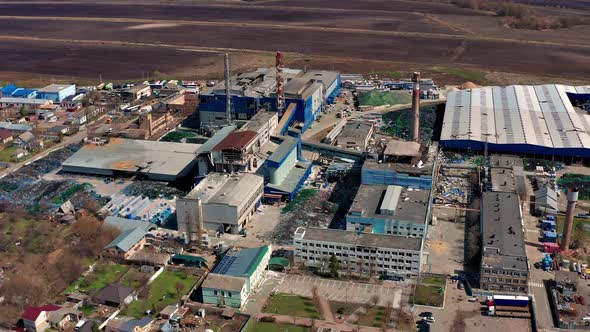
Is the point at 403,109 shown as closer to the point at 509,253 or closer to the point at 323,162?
the point at 323,162

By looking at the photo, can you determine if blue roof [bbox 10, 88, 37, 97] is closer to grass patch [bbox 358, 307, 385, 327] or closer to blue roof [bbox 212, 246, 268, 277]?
blue roof [bbox 212, 246, 268, 277]

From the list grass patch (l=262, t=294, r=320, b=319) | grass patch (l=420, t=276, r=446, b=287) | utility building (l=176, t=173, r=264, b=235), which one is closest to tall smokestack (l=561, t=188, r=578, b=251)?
grass patch (l=420, t=276, r=446, b=287)

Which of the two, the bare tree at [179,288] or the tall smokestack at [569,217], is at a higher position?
the tall smokestack at [569,217]

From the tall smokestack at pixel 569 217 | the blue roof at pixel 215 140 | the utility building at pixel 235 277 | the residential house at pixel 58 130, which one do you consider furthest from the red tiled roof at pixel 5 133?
the tall smokestack at pixel 569 217

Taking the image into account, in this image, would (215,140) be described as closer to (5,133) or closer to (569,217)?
(5,133)

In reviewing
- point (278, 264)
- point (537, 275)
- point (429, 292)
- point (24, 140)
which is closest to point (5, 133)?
point (24, 140)

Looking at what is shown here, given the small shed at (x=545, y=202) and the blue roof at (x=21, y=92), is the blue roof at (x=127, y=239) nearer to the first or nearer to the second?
the small shed at (x=545, y=202)
